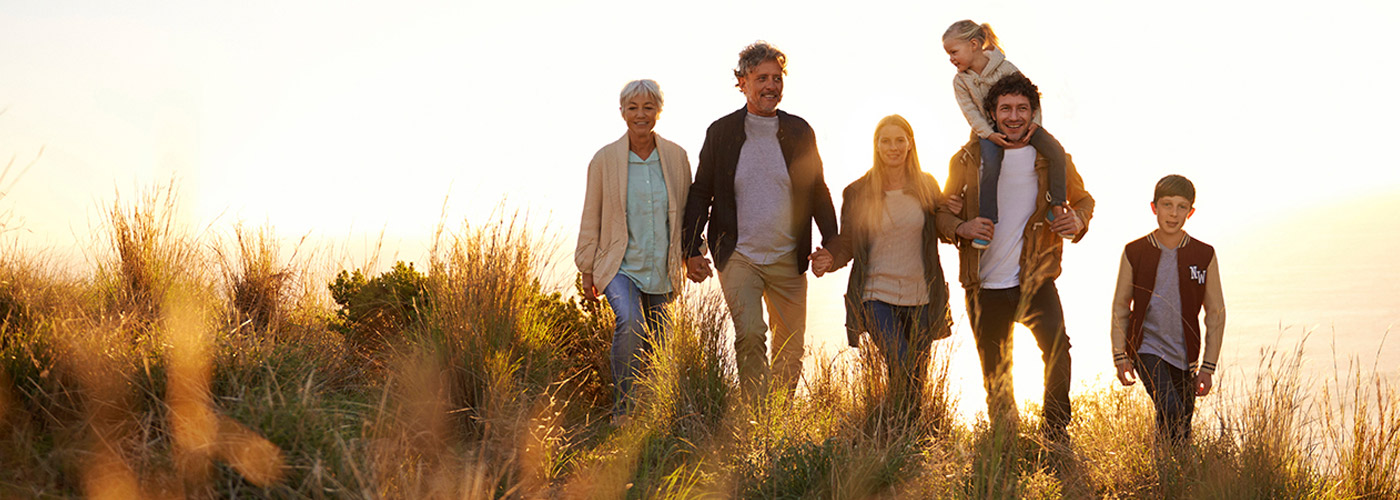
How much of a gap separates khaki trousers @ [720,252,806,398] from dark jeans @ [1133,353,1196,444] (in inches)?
57.3

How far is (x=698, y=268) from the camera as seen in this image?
408cm

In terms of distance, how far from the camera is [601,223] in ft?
13.7

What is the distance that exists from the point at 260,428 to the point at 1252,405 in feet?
11.5

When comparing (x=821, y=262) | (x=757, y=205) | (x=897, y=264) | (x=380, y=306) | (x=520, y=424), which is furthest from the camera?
(x=380, y=306)

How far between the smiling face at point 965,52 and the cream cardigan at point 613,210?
4.35 feet

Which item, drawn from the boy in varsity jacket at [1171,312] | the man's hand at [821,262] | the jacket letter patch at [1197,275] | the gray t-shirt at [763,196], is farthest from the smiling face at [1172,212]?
the gray t-shirt at [763,196]

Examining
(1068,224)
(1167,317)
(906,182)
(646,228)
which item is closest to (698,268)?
(646,228)

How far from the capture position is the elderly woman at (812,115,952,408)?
3.79m

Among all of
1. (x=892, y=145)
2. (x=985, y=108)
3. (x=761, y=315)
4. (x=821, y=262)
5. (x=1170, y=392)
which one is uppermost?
(x=985, y=108)

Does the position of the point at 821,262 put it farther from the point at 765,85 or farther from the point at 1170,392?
the point at 1170,392

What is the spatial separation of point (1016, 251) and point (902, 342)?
1.98ft

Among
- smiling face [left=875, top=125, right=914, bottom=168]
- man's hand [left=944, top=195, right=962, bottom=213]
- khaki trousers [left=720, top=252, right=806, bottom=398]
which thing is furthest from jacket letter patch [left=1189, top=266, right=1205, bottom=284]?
khaki trousers [left=720, top=252, right=806, bottom=398]

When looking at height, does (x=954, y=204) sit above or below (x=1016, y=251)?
above

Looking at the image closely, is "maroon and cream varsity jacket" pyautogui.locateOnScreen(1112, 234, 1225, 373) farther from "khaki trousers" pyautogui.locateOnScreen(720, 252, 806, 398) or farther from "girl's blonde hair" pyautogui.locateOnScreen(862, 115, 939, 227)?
"khaki trousers" pyautogui.locateOnScreen(720, 252, 806, 398)
